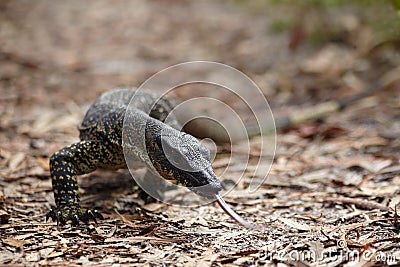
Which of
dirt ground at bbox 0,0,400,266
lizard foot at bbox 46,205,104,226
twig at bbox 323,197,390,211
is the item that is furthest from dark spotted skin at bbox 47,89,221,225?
twig at bbox 323,197,390,211

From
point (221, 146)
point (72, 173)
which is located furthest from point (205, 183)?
point (221, 146)

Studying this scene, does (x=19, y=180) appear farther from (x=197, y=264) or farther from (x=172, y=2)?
(x=172, y=2)

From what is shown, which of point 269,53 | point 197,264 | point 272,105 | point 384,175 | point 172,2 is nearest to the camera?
point 197,264

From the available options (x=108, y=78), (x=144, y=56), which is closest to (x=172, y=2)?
(x=144, y=56)

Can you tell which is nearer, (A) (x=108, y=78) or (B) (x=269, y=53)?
(A) (x=108, y=78)

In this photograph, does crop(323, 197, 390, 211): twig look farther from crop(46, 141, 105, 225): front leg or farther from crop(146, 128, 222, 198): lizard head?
crop(46, 141, 105, 225): front leg

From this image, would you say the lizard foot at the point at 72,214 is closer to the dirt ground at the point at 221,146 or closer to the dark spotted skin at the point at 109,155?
the dark spotted skin at the point at 109,155
